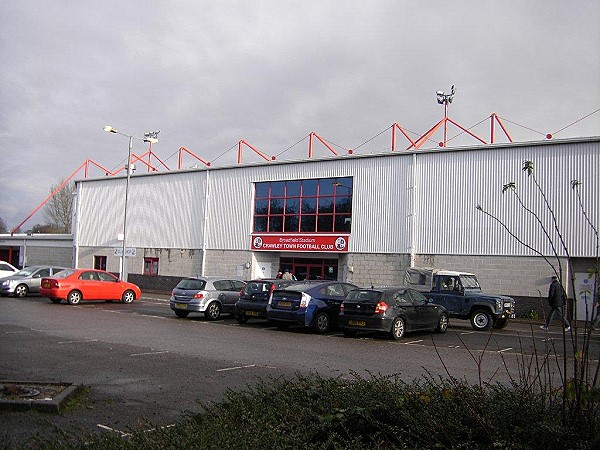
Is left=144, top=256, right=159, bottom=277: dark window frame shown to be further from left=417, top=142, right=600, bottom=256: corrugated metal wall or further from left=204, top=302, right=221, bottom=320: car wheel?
left=204, top=302, right=221, bottom=320: car wheel

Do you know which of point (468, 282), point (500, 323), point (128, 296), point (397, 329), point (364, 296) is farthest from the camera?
point (128, 296)

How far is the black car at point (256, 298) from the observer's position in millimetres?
19062

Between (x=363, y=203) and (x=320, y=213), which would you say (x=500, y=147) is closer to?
(x=363, y=203)

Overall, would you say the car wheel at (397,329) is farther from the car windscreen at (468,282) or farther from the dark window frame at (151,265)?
the dark window frame at (151,265)

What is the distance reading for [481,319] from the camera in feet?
65.9

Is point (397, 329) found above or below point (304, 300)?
below

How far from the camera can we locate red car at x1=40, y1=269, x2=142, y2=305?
81.5 ft

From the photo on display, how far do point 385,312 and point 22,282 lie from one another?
65.5 ft

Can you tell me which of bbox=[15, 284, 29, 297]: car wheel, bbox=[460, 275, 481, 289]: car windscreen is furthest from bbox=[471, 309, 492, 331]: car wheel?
bbox=[15, 284, 29, 297]: car wheel

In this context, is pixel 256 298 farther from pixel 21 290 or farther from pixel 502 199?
pixel 21 290

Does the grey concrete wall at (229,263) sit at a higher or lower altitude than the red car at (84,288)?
higher

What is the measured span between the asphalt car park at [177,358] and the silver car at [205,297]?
1.64 ft

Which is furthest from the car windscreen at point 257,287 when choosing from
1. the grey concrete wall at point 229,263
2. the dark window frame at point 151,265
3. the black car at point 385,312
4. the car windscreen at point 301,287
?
the dark window frame at point 151,265

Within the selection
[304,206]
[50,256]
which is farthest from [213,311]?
→ [50,256]
